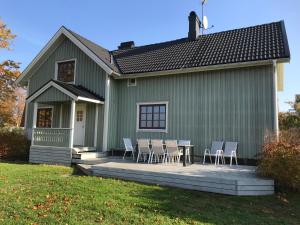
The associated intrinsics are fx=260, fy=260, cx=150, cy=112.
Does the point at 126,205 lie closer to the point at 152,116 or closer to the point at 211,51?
the point at 152,116

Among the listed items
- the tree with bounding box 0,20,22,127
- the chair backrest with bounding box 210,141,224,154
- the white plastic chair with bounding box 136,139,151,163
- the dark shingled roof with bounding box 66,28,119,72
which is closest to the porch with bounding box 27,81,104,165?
the dark shingled roof with bounding box 66,28,119,72

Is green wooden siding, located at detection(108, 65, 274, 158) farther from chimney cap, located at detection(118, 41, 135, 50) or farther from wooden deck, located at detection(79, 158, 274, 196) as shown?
chimney cap, located at detection(118, 41, 135, 50)

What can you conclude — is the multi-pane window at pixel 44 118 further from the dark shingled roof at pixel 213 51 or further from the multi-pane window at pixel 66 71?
the dark shingled roof at pixel 213 51

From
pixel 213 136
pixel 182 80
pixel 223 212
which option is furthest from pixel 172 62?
pixel 223 212

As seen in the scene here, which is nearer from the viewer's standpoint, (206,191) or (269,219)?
(269,219)

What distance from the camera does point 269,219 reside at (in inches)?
202

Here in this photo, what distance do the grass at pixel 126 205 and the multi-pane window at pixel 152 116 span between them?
16.7ft

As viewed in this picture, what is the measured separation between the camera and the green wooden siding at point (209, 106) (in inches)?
404

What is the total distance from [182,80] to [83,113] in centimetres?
550

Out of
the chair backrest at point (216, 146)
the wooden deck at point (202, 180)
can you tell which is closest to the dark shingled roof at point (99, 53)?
the chair backrest at point (216, 146)

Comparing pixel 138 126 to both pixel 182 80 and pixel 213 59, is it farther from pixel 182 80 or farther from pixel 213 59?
pixel 213 59

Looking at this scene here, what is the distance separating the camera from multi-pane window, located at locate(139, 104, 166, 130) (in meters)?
12.5

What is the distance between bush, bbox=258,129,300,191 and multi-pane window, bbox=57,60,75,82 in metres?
10.9

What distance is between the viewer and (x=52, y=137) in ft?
40.5
